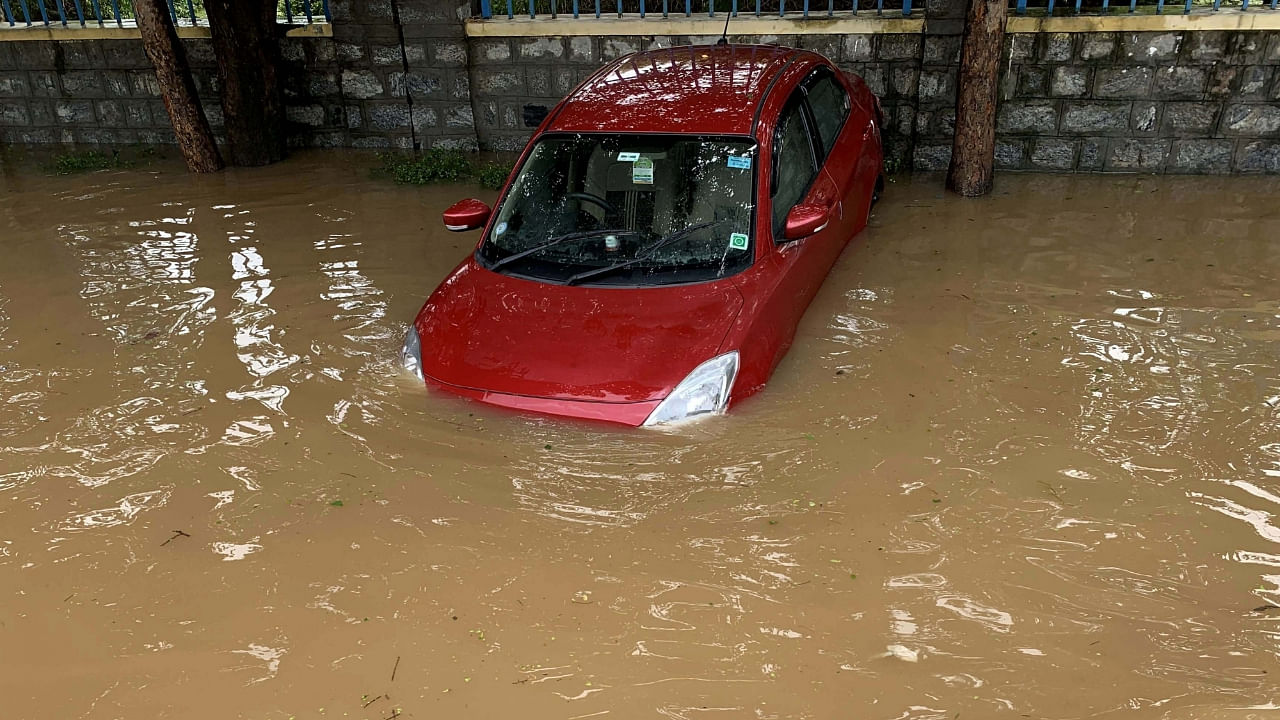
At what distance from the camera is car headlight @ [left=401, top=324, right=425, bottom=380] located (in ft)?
15.4

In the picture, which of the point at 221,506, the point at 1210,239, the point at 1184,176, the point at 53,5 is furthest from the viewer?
the point at 53,5

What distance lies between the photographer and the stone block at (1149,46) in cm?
750

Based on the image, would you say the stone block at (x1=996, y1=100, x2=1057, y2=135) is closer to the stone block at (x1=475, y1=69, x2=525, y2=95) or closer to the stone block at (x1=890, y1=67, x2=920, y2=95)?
the stone block at (x1=890, y1=67, x2=920, y2=95)

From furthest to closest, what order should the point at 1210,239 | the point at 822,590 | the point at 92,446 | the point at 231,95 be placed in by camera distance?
the point at 231,95, the point at 1210,239, the point at 92,446, the point at 822,590

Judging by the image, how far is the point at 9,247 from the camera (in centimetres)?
738

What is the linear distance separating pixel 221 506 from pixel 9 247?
4.94 metres

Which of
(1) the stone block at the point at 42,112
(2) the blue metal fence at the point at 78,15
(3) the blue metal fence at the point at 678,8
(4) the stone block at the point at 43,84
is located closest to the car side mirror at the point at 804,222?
(3) the blue metal fence at the point at 678,8

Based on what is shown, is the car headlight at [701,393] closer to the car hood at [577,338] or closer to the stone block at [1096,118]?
the car hood at [577,338]

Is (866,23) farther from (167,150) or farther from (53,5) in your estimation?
(53,5)

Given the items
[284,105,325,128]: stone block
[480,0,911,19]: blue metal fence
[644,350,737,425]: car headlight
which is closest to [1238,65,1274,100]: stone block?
[480,0,911,19]: blue metal fence

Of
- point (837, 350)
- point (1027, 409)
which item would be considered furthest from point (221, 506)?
point (1027, 409)

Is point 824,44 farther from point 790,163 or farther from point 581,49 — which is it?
point 790,163

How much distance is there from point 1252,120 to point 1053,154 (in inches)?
60.6

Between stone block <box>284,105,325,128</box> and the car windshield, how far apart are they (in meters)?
5.52
